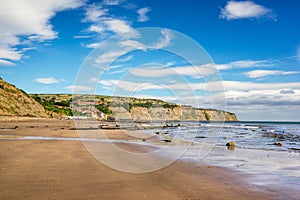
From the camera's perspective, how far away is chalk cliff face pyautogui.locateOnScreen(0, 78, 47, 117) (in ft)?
230

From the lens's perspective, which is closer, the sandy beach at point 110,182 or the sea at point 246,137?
the sandy beach at point 110,182

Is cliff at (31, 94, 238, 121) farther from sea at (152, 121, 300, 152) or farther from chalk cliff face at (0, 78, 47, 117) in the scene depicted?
sea at (152, 121, 300, 152)

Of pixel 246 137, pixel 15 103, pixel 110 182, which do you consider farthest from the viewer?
pixel 15 103

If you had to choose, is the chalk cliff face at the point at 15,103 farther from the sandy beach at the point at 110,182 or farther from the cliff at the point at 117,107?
the sandy beach at the point at 110,182

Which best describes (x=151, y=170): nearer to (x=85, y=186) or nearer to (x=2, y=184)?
(x=85, y=186)

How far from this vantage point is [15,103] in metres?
76.6

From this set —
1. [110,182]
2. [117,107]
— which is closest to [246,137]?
[110,182]

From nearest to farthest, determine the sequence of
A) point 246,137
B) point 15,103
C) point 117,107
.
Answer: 1. point 246,137
2. point 15,103
3. point 117,107

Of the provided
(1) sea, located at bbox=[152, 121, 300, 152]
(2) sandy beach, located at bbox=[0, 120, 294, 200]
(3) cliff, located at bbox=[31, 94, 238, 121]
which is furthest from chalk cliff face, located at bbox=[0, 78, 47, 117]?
(2) sandy beach, located at bbox=[0, 120, 294, 200]

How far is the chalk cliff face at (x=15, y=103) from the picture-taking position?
2758 inches

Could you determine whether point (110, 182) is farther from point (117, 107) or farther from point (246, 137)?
point (117, 107)

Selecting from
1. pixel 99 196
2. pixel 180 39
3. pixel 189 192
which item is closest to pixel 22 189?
pixel 99 196

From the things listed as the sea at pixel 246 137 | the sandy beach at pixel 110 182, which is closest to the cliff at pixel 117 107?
the sea at pixel 246 137

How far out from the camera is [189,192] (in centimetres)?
787
